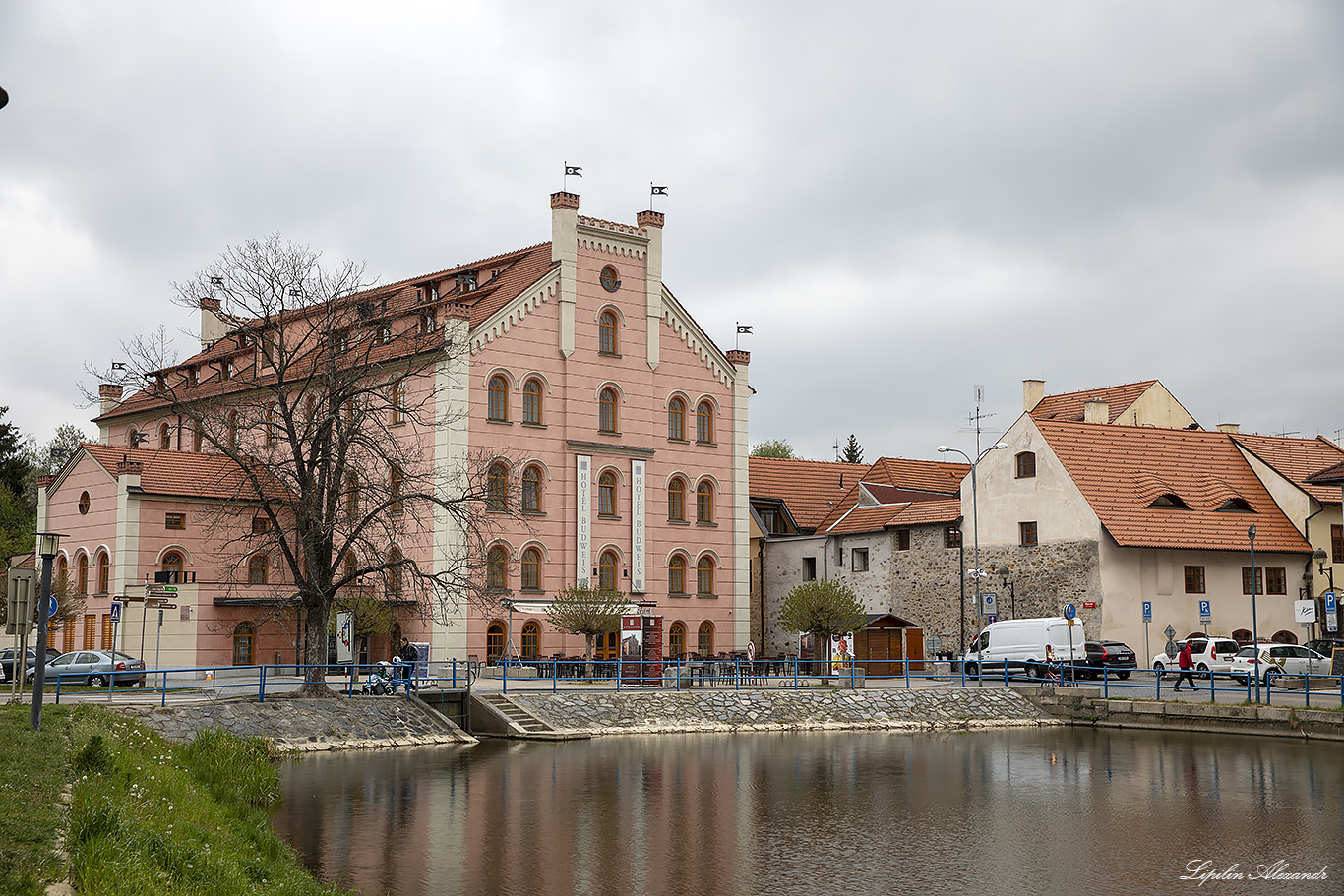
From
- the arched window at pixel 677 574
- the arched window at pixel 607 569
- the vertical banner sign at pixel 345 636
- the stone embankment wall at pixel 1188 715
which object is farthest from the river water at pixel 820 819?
the arched window at pixel 677 574

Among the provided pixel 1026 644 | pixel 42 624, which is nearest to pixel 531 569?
pixel 1026 644

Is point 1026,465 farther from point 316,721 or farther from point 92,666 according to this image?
point 92,666

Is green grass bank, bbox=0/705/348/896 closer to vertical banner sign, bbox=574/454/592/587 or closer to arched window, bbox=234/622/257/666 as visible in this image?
arched window, bbox=234/622/257/666

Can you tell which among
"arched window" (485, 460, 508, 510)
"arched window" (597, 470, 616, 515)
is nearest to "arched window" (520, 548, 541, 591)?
"arched window" (485, 460, 508, 510)

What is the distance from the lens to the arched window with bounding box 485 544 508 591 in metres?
48.6

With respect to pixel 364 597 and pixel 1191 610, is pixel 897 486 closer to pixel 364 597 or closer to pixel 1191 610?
pixel 1191 610

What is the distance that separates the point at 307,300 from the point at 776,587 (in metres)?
30.9

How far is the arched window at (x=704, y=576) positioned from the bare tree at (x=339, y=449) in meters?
9.49

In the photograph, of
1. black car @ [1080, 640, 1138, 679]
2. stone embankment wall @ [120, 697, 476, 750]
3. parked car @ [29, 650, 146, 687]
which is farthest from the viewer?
black car @ [1080, 640, 1138, 679]

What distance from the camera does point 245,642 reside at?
4919 cm

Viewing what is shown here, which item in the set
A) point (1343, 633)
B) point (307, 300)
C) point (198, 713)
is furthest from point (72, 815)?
point (1343, 633)

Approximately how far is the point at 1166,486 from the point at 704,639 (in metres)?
19.2

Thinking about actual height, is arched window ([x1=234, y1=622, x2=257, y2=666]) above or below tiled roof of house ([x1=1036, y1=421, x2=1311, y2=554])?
below

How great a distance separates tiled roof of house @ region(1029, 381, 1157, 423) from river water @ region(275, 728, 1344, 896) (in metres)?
35.6
